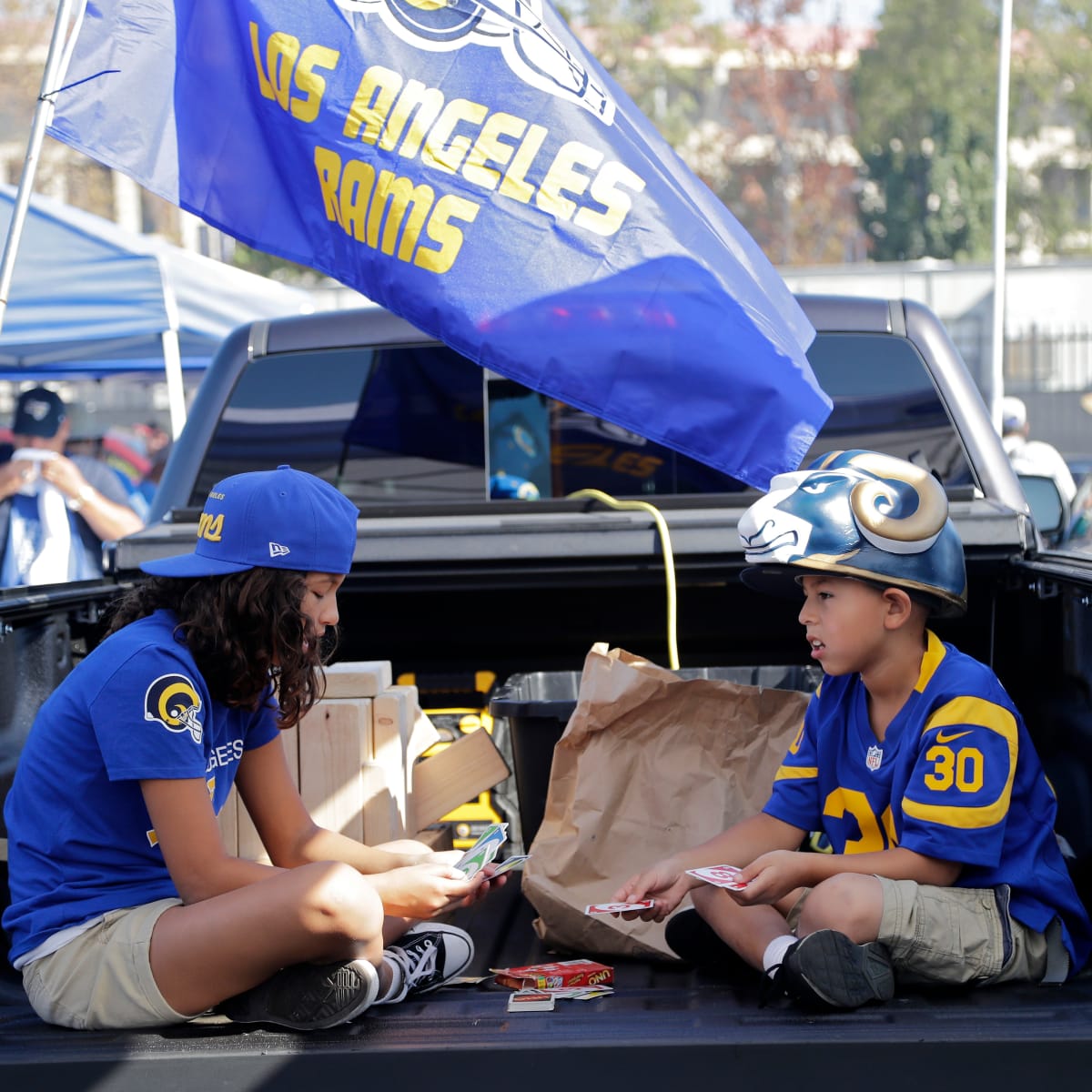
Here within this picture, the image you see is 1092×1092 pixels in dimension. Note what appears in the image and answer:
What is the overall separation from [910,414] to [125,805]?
2466 mm

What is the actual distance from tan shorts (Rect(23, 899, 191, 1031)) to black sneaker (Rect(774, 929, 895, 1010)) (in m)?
1.03

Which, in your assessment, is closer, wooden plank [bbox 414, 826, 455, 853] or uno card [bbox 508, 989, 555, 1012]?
uno card [bbox 508, 989, 555, 1012]

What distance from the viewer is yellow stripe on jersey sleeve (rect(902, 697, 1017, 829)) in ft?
8.11

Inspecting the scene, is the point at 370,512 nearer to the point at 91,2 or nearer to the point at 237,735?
the point at 237,735

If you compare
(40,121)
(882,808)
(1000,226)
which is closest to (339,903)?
(882,808)

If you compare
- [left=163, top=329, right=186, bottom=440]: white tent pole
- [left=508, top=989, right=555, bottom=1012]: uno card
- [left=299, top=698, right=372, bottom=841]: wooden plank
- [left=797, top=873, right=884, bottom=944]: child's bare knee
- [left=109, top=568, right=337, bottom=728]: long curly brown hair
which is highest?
[left=163, top=329, right=186, bottom=440]: white tent pole

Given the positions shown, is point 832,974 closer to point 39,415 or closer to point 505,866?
point 505,866

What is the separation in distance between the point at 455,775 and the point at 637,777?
1.66ft

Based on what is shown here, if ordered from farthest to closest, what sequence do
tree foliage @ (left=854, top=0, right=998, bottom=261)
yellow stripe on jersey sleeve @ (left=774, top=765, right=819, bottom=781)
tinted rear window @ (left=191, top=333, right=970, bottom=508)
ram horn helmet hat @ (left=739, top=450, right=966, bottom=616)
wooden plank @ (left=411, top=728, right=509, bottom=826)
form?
tree foliage @ (left=854, top=0, right=998, bottom=261) → tinted rear window @ (left=191, top=333, right=970, bottom=508) → wooden plank @ (left=411, top=728, right=509, bottom=826) → yellow stripe on jersey sleeve @ (left=774, top=765, right=819, bottom=781) → ram horn helmet hat @ (left=739, top=450, right=966, bottom=616)

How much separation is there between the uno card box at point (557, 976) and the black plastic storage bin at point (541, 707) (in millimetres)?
628

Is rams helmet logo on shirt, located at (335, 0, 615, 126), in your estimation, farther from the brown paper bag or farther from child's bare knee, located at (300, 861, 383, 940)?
child's bare knee, located at (300, 861, 383, 940)

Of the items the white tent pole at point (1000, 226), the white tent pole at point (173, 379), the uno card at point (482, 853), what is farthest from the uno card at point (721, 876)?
the white tent pole at point (1000, 226)

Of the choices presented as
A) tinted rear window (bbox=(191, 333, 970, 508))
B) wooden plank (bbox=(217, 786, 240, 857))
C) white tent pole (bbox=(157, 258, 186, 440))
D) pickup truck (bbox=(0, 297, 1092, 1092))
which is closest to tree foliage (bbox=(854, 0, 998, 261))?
white tent pole (bbox=(157, 258, 186, 440))

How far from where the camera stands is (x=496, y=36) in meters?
3.33
